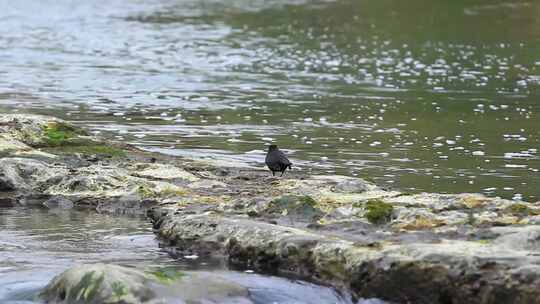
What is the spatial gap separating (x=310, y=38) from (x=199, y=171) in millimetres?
31215

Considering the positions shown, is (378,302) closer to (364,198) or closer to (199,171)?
(364,198)

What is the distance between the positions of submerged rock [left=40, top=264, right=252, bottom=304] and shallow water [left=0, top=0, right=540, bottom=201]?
7155 mm

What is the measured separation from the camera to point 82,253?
43.5ft

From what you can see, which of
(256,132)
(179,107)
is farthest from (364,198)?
(179,107)

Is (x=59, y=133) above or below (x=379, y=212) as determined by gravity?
above

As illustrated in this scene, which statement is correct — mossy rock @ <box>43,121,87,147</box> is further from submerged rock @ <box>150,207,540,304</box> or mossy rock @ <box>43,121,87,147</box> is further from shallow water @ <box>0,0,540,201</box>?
submerged rock @ <box>150,207,540,304</box>

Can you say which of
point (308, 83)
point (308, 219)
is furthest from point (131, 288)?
point (308, 83)

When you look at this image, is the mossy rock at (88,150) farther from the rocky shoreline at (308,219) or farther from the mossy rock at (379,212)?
the mossy rock at (379,212)

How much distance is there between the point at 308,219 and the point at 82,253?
2850mm

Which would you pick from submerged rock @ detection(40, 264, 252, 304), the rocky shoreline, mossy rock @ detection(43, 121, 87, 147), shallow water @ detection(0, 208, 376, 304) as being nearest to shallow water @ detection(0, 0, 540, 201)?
mossy rock @ detection(43, 121, 87, 147)

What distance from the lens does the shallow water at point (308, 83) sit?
853 inches

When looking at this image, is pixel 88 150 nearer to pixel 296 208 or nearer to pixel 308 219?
pixel 296 208

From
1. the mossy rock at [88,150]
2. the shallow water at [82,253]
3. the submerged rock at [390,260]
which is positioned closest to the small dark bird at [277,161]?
the shallow water at [82,253]

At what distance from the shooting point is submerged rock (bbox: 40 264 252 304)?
10.9 m
